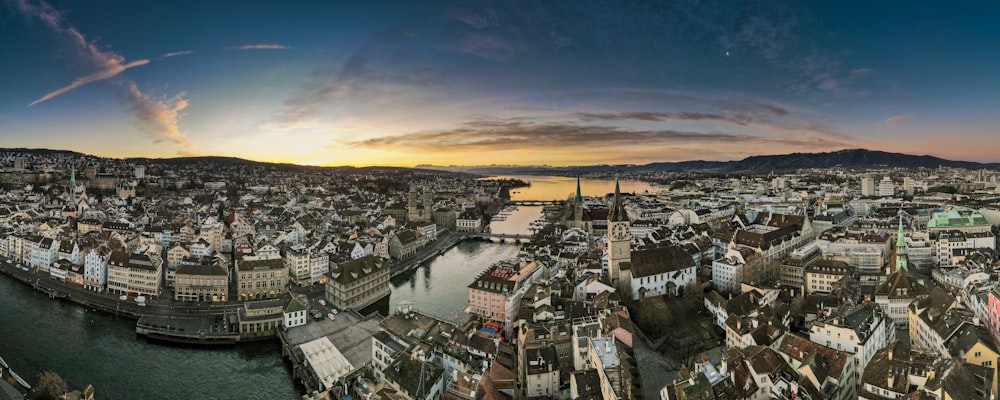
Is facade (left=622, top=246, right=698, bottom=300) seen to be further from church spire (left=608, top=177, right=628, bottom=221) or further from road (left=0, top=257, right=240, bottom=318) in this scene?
road (left=0, top=257, right=240, bottom=318)

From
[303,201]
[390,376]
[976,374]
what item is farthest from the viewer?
[303,201]

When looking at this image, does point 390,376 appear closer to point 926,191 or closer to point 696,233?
point 696,233

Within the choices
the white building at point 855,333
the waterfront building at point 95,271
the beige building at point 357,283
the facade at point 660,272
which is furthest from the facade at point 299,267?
the white building at point 855,333

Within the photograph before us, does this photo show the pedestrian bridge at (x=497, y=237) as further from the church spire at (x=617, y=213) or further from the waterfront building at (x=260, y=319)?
the waterfront building at (x=260, y=319)

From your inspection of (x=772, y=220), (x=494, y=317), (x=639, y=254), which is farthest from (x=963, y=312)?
(x=772, y=220)

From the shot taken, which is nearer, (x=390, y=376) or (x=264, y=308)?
→ (x=390, y=376)

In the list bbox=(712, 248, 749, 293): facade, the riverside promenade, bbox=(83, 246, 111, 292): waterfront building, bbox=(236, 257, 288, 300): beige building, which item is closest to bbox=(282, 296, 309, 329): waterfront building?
the riverside promenade

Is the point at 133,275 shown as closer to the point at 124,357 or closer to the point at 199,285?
the point at 199,285
